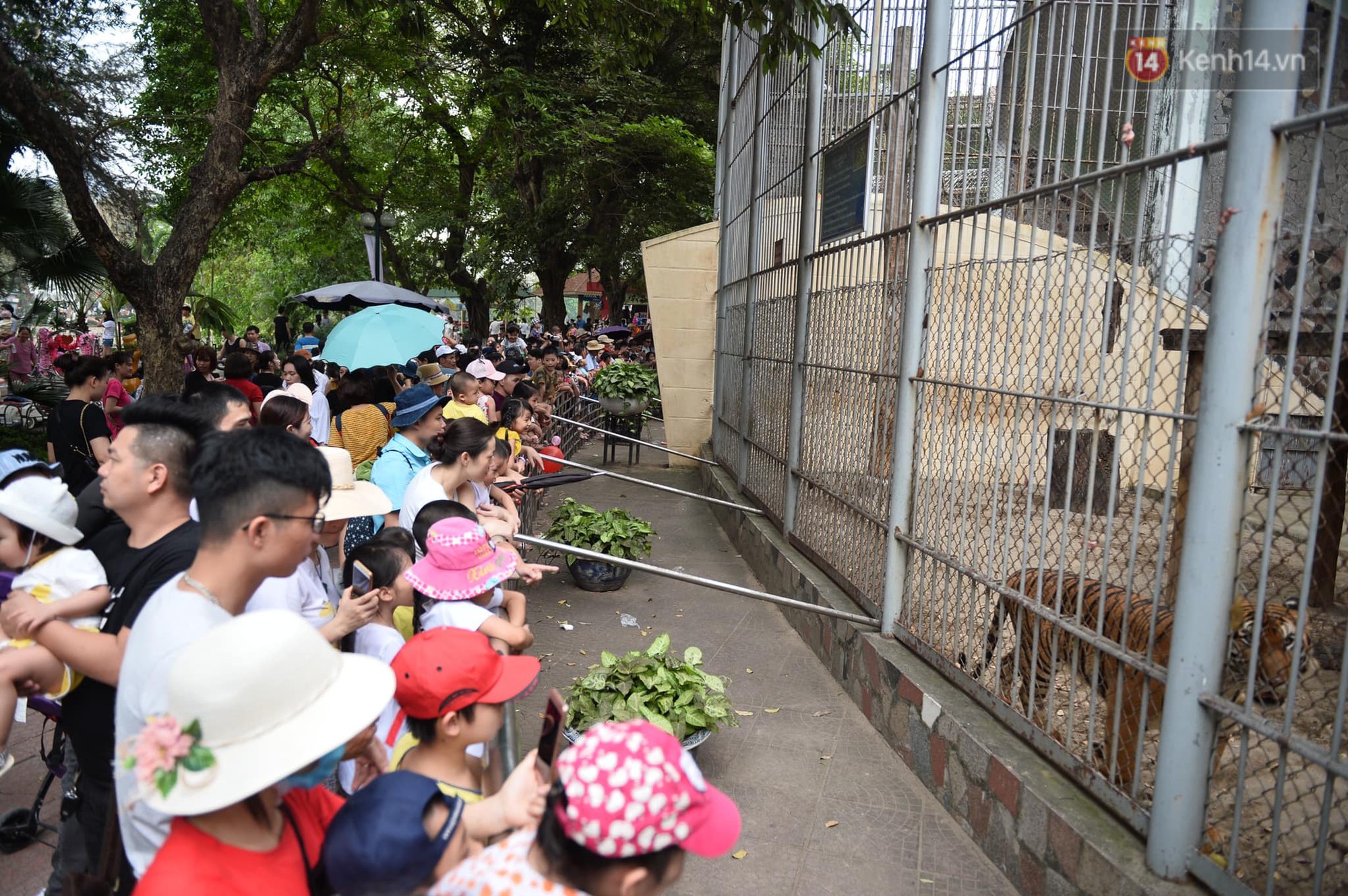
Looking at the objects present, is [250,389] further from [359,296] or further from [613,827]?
[613,827]

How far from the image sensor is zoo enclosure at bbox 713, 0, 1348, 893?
8.23 ft

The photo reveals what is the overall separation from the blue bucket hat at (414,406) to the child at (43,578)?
7.35ft

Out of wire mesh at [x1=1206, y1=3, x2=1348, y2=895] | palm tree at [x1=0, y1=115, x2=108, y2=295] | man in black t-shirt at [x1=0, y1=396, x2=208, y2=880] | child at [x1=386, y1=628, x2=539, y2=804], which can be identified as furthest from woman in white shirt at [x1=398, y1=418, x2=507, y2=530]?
palm tree at [x1=0, y1=115, x2=108, y2=295]

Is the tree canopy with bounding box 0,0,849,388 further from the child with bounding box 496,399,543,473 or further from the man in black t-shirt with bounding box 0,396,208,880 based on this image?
the man in black t-shirt with bounding box 0,396,208,880

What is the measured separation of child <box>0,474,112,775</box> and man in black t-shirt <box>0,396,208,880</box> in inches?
1.8

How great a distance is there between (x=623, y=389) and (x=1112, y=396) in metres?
10.5

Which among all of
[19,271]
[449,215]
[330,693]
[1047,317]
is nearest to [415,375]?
[19,271]

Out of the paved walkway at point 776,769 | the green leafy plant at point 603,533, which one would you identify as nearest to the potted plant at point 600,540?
the green leafy plant at point 603,533

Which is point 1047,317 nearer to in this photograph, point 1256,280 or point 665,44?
point 1256,280

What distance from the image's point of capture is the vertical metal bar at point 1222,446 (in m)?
2.46

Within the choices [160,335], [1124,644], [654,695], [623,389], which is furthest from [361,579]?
[623,389]

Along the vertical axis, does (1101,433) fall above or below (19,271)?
below

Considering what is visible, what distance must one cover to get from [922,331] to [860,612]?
5.59 ft

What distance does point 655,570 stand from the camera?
4793mm
